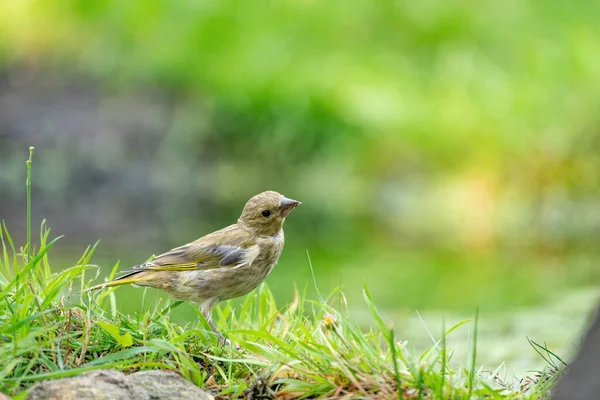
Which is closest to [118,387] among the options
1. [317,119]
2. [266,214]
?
[266,214]

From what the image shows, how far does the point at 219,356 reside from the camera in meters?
3.83

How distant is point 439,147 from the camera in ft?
46.1

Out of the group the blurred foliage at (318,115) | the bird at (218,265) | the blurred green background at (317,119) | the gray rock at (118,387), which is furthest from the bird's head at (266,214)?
the blurred foliage at (318,115)

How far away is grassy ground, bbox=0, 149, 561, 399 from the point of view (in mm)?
3338

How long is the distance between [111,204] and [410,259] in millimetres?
4591

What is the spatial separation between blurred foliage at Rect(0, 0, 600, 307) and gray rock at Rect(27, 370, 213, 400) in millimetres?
7553

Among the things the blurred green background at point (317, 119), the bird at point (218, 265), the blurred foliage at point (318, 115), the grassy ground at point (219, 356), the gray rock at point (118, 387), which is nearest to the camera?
the gray rock at point (118, 387)

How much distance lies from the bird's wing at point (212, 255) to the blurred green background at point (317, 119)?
18.7 feet

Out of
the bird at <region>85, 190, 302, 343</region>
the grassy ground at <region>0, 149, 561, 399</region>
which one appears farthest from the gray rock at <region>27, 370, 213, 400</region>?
the bird at <region>85, 190, 302, 343</region>

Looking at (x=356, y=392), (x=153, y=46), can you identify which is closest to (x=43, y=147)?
(x=153, y=46)

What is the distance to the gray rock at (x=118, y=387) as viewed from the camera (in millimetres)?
3131

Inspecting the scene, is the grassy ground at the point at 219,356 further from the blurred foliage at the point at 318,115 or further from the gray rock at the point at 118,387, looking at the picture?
the blurred foliage at the point at 318,115

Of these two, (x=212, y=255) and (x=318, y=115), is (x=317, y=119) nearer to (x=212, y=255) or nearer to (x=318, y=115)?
(x=318, y=115)

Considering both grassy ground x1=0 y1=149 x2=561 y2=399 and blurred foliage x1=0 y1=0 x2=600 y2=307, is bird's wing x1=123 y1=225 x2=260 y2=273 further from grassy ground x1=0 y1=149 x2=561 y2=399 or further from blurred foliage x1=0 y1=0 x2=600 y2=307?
blurred foliage x1=0 y1=0 x2=600 y2=307
